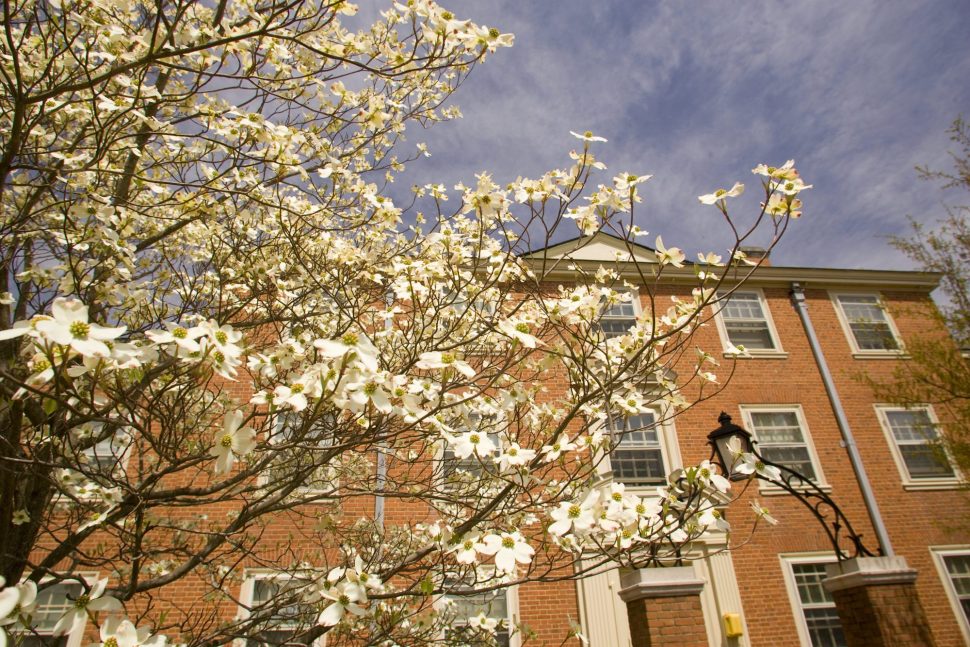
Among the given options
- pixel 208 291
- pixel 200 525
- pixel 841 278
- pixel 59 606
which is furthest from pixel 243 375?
pixel 841 278

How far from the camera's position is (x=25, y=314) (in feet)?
13.1

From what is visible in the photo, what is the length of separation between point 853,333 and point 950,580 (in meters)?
4.79

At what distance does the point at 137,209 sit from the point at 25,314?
3.63ft

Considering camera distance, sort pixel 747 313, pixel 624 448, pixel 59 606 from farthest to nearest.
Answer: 1. pixel 747 313
2. pixel 624 448
3. pixel 59 606

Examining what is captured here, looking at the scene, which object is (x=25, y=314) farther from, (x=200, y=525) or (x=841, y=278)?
(x=841, y=278)

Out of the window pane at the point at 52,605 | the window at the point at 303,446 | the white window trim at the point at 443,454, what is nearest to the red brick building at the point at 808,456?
the white window trim at the point at 443,454

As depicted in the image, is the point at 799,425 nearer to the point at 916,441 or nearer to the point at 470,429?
the point at 916,441

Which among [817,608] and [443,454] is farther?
[817,608]

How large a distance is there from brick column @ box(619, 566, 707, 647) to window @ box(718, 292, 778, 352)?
26.3 ft

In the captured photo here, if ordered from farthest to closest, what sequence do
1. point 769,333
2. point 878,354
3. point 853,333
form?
point 853,333
point 769,333
point 878,354

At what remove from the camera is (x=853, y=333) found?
38.2 ft

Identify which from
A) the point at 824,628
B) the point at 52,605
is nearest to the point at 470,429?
the point at 52,605

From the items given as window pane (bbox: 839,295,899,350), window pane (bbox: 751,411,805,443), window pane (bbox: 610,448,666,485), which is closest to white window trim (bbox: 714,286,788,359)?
window pane (bbox: 751,411,805,443)

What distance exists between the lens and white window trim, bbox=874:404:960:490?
32.6ft
